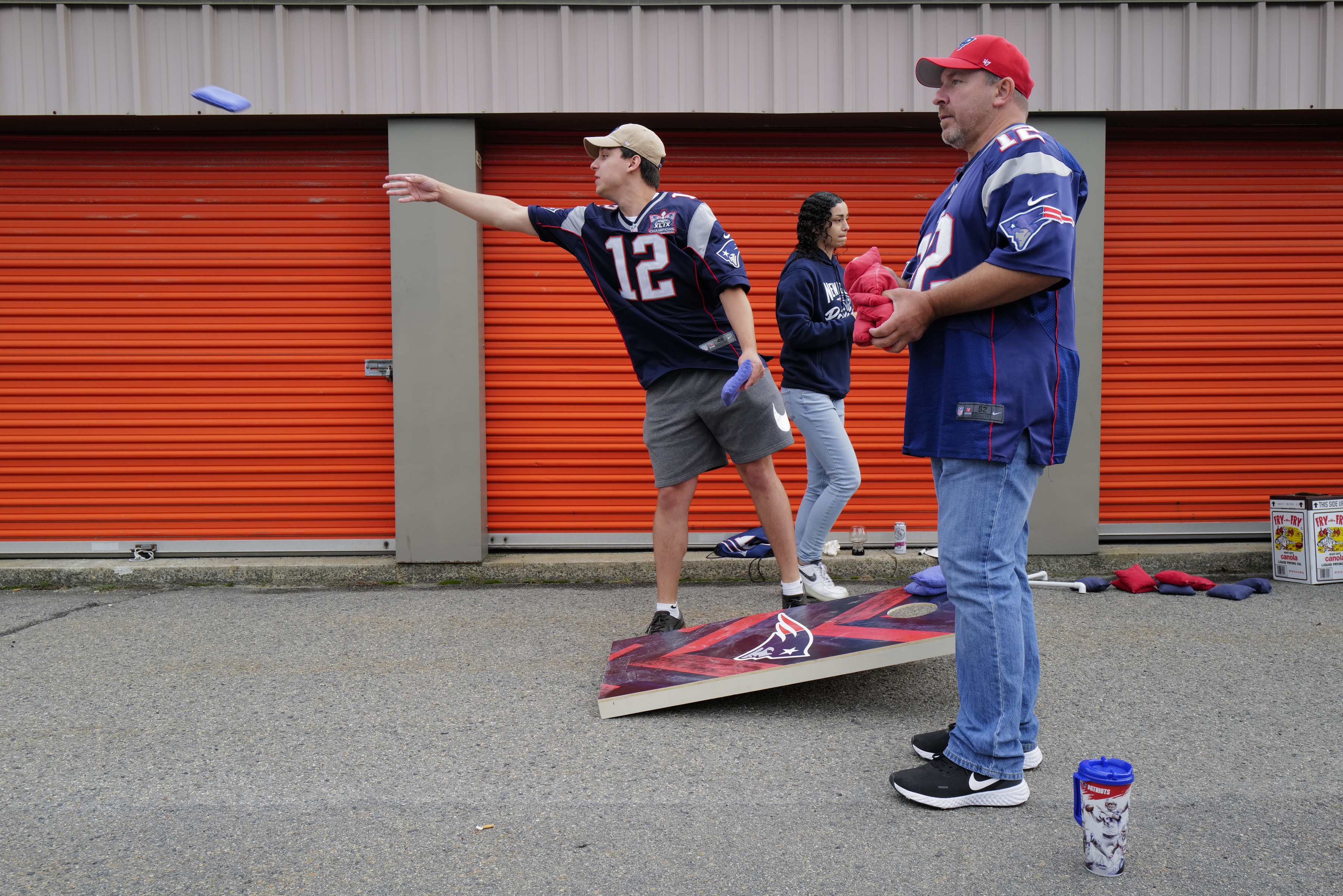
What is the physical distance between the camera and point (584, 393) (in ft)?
20.3

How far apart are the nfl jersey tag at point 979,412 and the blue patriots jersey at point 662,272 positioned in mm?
1604

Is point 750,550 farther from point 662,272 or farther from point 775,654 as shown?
point 775,654

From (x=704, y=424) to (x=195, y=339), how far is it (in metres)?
3.88

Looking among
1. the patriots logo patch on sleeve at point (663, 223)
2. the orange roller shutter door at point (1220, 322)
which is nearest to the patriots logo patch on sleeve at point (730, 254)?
the patriots logo patch on sleeve at point (663, 223)

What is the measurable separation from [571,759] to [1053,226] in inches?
82.4

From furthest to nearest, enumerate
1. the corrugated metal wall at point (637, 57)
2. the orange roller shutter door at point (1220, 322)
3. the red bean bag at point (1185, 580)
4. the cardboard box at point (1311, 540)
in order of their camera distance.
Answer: the orange roller shutter door at point (1220, 322) < the corrugated metal wall at point (637, 57) < the cardboard box at point (1311, 540) < the red bean bag at point (1185, 580)

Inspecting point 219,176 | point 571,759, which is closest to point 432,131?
point 219,176

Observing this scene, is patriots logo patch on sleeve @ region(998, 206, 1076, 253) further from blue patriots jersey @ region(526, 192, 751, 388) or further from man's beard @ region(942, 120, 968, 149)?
blue patriots jersey @ region(526, 192, 751, 388)

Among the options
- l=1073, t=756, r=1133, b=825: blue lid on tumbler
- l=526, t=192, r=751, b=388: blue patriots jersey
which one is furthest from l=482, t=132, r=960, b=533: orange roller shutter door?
l=1073, t=756, r=1133, b=825: blue lid on tumbler

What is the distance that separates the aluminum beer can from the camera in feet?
6.94

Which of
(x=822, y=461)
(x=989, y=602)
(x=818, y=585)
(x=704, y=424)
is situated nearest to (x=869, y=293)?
(x=989, y=602)

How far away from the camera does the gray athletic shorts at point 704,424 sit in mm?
4066

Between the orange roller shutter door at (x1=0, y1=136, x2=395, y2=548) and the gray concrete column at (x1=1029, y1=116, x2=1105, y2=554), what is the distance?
431cm

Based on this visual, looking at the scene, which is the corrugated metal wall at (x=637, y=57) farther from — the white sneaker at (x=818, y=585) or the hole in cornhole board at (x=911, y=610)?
the hole in cornhole board at (x=911, y=610)
